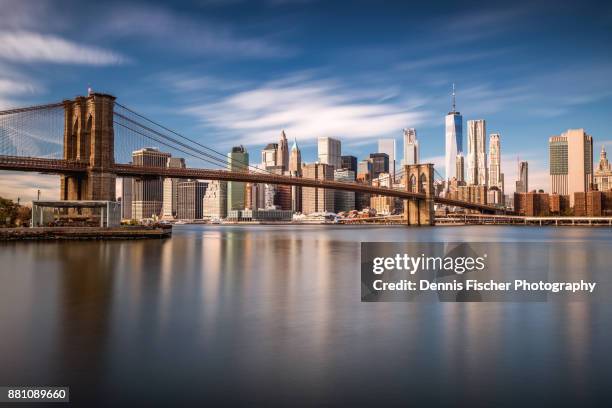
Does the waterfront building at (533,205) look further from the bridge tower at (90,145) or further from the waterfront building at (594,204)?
the bridge tower at (90,145)

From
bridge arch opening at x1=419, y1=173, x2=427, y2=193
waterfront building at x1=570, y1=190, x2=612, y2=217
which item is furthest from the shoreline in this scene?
waterfront building at x1=570, y1=190, x2=612, y2=217

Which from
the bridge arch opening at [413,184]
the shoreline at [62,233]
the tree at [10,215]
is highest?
the bridge arch opening at [413,184]

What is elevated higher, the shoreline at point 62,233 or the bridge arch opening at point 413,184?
the bridge arch opening at point 413,184

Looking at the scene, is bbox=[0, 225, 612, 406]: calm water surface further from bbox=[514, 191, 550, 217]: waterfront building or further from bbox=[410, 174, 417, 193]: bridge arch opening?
bbox=[514, 191, 550, 217]: waterfront building

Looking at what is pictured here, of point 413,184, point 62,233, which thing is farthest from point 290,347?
point 413,184

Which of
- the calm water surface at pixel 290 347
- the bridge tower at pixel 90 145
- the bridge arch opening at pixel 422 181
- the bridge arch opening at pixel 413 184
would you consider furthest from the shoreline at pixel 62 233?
the bridge arch opening at pixel 413 184

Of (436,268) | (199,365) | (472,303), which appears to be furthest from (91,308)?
(436,268)

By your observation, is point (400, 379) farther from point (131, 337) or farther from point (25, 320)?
point (25, 320)

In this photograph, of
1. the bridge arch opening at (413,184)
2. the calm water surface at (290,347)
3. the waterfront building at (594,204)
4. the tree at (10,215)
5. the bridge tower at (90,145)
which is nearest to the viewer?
the calm water surface at (290,347)

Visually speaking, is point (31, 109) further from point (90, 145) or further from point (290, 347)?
point (290, 347)
